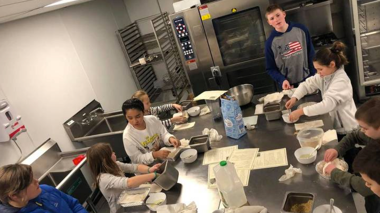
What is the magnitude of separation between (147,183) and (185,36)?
229cm

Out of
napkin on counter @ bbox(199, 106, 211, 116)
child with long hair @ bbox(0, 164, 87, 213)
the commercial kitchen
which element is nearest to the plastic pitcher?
the commercial kitchen

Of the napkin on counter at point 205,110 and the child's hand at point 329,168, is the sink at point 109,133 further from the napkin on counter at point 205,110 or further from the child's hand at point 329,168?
the child's hand at point 329,168

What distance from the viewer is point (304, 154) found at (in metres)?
1.72

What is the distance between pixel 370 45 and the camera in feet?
12.1

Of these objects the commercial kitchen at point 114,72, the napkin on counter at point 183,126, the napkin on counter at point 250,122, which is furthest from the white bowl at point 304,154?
the napkin on counter at point 183,126

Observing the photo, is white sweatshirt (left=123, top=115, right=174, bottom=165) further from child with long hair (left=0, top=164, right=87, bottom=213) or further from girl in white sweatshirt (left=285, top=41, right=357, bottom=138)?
girl in white sweatshirt (left=285, top=41, right=357, bottom=138)

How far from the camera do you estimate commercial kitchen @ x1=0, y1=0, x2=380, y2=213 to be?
251 centimetres

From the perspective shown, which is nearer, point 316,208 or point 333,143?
point 316,208

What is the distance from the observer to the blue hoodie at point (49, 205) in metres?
1.77

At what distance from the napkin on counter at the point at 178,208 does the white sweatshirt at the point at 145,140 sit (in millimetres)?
605

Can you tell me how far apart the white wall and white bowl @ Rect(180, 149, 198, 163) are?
1.83m

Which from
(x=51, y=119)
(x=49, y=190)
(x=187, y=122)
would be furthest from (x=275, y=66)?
(x=51, y=119)

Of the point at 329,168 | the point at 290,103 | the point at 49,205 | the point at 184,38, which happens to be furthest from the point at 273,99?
the point at 49,205

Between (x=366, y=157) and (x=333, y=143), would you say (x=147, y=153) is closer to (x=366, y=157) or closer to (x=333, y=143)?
(x=333, y=143)
